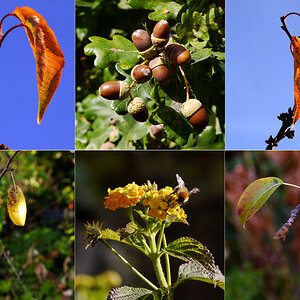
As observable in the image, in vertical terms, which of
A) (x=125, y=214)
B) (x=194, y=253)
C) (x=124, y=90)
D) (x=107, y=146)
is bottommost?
(x=194, y=253)

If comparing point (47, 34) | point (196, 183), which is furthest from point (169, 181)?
point (47, 34)

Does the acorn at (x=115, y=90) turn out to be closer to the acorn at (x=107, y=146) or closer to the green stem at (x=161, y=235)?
the acorn at (x=107, y=146)

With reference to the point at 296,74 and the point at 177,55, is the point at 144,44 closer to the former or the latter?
the point at 177,55

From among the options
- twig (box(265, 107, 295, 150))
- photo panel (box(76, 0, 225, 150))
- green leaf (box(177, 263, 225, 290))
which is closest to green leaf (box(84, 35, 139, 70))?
photo panel (box(76, 0, 225, 150))

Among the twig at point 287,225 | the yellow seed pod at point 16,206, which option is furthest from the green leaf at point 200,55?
the yellow seed pod at point 16,206

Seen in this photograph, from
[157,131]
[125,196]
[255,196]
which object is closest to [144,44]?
[157,131]

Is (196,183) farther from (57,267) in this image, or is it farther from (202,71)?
(57,267)

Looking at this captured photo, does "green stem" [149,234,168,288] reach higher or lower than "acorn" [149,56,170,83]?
lower

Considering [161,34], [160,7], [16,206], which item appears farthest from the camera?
[16,206]

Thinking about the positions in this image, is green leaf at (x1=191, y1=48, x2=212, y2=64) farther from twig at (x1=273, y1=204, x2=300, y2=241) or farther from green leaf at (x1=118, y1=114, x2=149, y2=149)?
twig at (x1=273, y1=204, x2=300, y2=241)
